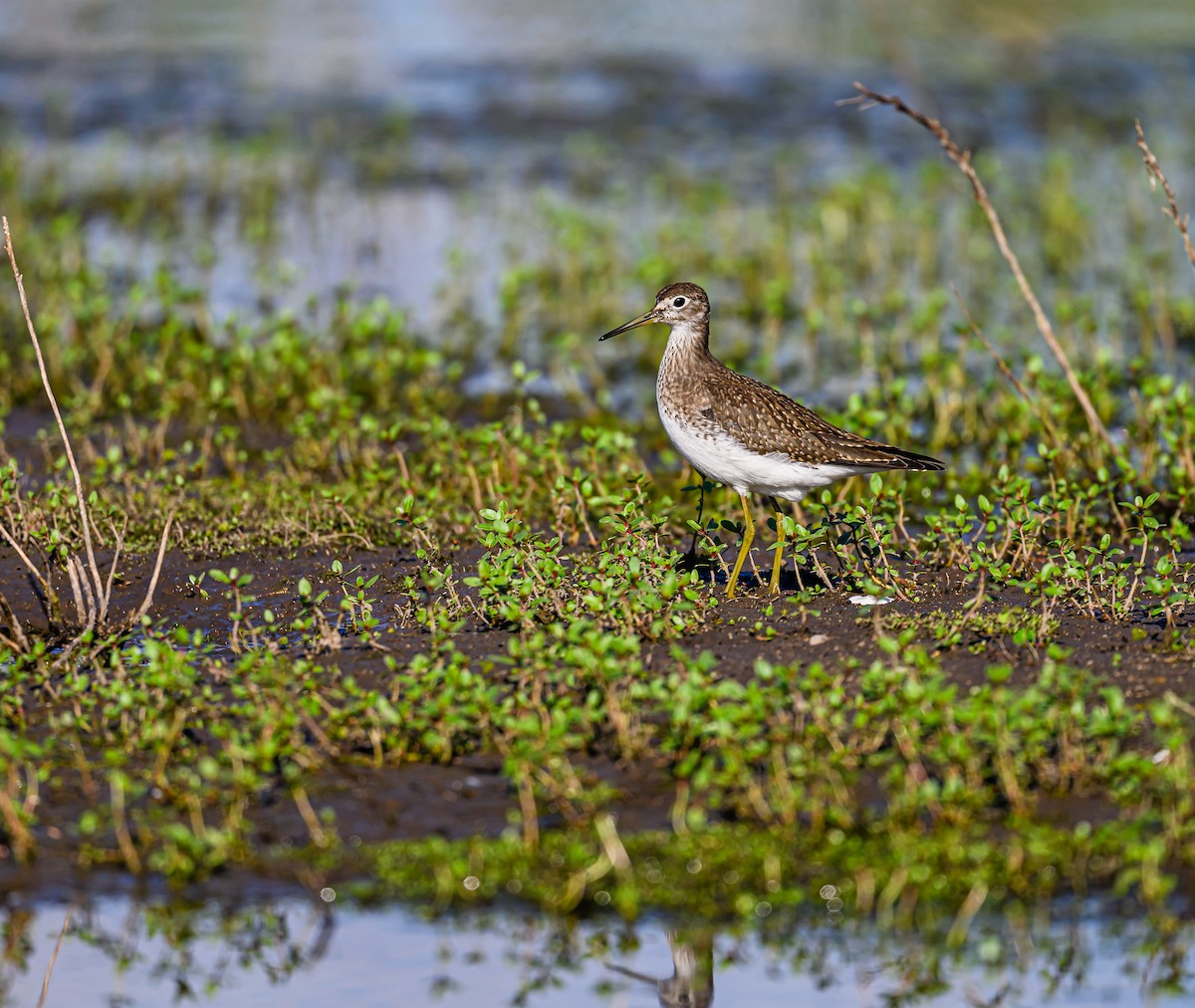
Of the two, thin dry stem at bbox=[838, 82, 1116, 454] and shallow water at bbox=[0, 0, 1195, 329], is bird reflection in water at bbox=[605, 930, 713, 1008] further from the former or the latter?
shallow water at bbox=[0, 0, 1195, 329]

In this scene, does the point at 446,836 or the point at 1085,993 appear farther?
the point at 446,836

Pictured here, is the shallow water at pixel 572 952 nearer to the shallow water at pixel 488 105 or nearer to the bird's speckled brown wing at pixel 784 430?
the bird's speckled brown wing at pixel 784 430

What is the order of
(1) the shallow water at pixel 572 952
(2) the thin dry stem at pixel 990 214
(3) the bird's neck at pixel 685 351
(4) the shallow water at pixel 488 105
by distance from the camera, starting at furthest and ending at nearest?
(4) the shallow water at pixel 488 105 → (2) the thin dry stem at pixel 990 214 → (3) the bird's neck at pixel 685 351 → (1) the shallow water at pixel 572 952

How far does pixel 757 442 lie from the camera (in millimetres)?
8188

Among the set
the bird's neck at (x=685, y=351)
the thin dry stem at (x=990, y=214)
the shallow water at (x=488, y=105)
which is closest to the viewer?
the bird's neck at (x=685, y=351)

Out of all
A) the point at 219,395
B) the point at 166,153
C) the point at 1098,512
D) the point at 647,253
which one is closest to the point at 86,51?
the point at 166,153

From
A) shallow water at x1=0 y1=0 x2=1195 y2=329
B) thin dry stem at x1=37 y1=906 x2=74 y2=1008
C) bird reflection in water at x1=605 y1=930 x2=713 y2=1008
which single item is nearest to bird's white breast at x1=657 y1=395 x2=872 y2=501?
bird reflection in water at x1=605 y1=930 x2=713 y2=1008

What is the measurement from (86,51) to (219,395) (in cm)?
1586

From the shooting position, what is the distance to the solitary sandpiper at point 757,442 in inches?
323

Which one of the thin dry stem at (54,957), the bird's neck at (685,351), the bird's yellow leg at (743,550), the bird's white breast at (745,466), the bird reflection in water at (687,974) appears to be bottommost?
the thin dry stem at (54,957)

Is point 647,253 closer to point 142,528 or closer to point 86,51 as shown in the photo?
point 142,528

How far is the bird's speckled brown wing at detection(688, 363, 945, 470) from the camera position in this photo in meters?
8.20

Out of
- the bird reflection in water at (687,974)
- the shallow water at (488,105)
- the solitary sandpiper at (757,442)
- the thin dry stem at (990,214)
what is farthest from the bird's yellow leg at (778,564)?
the shallow water at (488,105)

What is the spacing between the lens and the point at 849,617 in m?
7.84
